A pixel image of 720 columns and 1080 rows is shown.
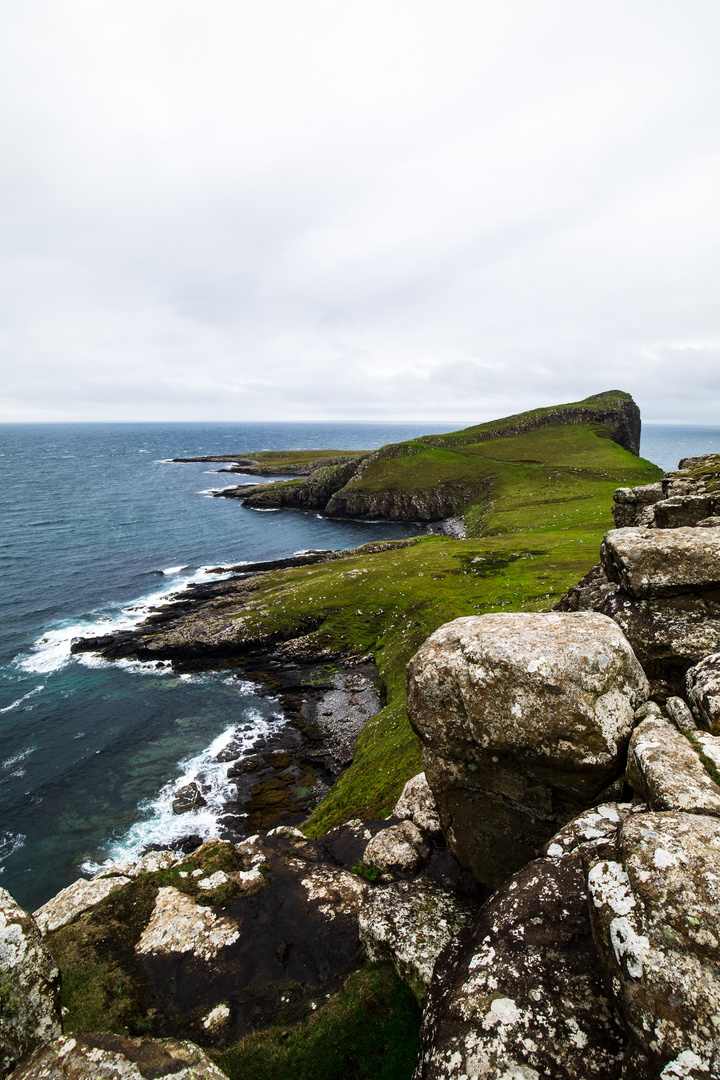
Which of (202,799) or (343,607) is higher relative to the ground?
(343,607)

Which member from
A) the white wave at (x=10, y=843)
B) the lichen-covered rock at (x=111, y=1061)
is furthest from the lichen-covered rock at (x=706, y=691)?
the white wave at (x=10, y=843)

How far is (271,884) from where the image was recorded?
15719mm

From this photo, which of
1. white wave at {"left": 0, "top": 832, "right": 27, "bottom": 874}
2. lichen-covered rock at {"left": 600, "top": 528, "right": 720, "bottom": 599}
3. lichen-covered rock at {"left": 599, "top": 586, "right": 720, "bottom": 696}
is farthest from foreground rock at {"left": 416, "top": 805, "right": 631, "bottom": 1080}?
white wave at {"left": 0, "top": 832, "right": 27, "bottom": 874}

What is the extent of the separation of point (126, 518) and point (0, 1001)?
128319 mm

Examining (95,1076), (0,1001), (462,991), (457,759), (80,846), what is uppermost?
(457,759)

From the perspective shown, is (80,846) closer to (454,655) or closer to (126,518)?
(454,655)

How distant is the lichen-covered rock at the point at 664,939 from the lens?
19.1ft

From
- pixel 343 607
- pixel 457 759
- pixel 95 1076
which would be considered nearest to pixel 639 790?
pixel 457 759

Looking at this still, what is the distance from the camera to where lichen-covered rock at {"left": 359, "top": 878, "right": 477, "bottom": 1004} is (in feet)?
35.8

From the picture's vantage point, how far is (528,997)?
766cm

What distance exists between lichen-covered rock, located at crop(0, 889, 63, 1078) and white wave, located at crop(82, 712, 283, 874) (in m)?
24.6

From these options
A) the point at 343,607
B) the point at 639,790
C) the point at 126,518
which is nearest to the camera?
the point at 639,790

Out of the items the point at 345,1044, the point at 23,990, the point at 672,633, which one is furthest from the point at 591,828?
the point at 23,990

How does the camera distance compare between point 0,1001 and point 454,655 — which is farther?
point 454,655
